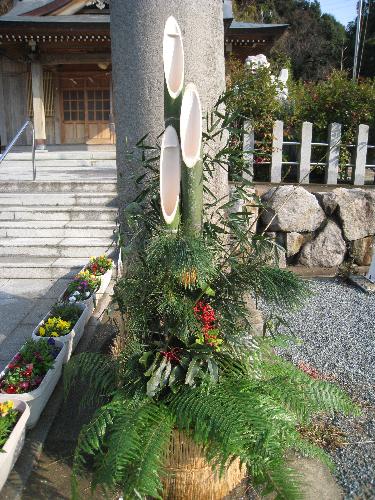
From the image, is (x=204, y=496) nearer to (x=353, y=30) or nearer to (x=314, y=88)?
(x=314, y=88)

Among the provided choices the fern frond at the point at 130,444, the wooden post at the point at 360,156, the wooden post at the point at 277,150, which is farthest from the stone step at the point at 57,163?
the fern frond at the point at 130,444

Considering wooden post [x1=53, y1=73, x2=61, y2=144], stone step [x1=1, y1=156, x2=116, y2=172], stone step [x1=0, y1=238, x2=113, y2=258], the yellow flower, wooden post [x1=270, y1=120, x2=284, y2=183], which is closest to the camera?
→ the yellow flower

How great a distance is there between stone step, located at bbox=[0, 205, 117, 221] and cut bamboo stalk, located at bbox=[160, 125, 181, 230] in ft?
17.6

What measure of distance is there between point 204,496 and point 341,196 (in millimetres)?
5424

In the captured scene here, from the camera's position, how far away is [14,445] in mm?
2143

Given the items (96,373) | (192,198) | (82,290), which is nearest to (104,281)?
(82,290)

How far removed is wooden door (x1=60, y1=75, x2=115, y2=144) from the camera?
1418 cm

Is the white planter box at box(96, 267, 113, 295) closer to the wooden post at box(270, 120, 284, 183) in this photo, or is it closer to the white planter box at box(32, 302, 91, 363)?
the white planter box at box(32, 302, 91, 363)

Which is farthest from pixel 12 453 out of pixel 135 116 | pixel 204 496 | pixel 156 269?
pixel 135 116

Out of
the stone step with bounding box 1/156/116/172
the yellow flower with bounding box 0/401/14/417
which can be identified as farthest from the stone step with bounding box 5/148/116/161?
the yellow flower with bounding box 0/401/14/417

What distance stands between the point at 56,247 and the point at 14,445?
15.1 feet

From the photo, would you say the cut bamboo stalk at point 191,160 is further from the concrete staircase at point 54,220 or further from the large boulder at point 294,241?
the large boulder at point 294,241

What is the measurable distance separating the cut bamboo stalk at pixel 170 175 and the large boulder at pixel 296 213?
4.60m

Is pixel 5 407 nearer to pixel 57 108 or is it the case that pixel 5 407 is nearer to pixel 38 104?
pixel 38 104
